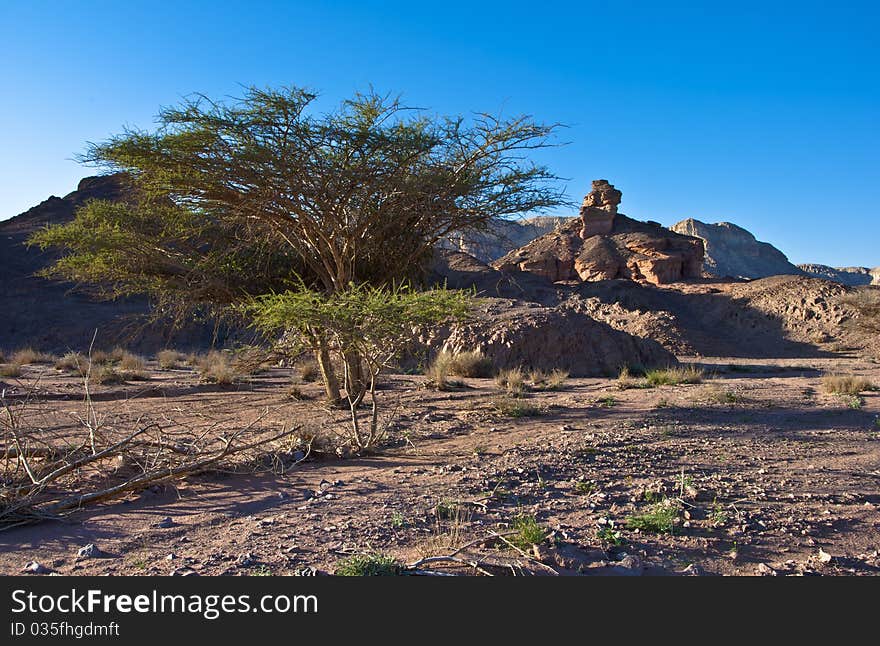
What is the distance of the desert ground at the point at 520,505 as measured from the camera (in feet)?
13.7

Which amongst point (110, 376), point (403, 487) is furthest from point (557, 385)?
point (110, 376)

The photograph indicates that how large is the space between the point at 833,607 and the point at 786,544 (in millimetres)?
1155

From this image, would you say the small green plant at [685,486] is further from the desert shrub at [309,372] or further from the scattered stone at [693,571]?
the desert shrub at [309,372]

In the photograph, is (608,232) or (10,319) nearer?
(10,319)

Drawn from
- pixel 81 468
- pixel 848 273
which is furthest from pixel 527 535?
pixel 848 273

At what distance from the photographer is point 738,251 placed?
102062 mm

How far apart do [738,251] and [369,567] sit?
111 m

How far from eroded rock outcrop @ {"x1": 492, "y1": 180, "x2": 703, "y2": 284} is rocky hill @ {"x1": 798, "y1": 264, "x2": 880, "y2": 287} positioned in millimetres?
62499

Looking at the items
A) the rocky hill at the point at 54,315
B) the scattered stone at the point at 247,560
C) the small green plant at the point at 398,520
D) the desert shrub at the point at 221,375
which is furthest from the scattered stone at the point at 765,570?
the rocky hill at the point at 54,315

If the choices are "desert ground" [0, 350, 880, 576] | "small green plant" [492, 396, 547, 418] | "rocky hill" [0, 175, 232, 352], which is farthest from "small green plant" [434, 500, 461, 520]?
"rocky hill" [0, 175, 232, 352]

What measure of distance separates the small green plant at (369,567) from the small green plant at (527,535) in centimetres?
88

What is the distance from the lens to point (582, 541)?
4465 millimetres

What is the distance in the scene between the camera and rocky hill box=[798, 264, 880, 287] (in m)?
112

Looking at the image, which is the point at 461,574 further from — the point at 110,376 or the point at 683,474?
the point at 110,376
